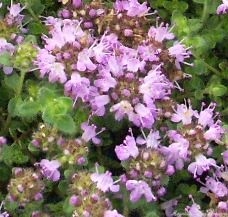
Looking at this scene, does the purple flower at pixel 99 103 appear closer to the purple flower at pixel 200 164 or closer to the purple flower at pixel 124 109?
the purple flower at pixel 124 109

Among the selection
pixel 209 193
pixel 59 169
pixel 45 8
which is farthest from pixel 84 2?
pixel 209 193

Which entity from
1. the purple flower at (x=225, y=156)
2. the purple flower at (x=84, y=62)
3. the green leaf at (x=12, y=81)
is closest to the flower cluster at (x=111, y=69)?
the purple flower at (x=84, y=62)

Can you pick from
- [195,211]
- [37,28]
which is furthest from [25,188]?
[37,28]

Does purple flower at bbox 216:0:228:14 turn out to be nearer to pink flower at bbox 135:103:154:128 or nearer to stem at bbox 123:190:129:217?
pink flower at bbox 135:103:154:128

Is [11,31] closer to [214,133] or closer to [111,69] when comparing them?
[111,69]

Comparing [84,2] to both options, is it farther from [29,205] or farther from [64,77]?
[29,205]

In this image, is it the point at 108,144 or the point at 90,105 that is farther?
the point at 108,144
